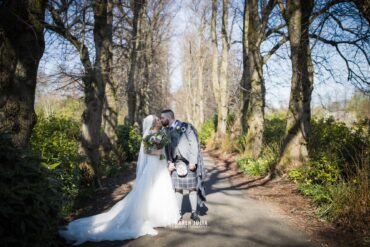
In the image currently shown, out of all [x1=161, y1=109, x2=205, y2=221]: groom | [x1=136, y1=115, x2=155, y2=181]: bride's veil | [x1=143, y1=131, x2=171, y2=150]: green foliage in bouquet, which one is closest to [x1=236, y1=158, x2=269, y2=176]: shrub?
[x1=161, y1=109, x2=205, y2=221]: groom

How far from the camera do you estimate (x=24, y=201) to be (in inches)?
151

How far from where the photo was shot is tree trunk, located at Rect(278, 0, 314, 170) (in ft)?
31.7

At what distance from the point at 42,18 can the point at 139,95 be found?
1868 centimetres

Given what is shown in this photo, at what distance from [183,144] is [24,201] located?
3.17m

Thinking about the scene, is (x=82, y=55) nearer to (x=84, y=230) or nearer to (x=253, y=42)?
(x=84, y=230)

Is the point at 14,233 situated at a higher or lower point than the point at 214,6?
lower

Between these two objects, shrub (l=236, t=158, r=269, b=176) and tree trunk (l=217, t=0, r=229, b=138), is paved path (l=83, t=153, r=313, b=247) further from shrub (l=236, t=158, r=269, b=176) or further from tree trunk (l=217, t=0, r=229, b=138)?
tree trunk (l=217, t=0, r=229, b=138)

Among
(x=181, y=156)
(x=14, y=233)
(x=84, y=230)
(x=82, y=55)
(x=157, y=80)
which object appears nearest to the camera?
(x=14, y=233)

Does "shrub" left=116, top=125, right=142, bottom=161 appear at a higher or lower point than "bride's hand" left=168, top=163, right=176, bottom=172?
higher

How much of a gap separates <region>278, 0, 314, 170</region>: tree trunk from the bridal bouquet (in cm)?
478

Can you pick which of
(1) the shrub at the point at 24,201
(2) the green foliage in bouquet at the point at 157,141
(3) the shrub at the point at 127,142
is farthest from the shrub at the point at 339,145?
(3) the shrub at the point at 127,142

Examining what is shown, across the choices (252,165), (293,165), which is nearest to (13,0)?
(293,165)

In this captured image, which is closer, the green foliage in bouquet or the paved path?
the paved path

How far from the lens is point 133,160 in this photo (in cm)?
1585
